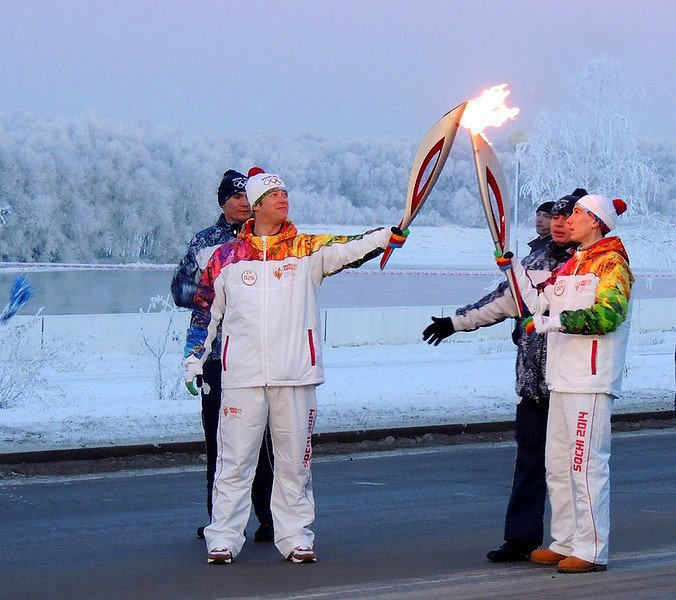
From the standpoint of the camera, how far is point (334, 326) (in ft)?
75.2

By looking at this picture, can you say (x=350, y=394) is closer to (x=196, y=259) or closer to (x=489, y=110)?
(x=196, y=259)

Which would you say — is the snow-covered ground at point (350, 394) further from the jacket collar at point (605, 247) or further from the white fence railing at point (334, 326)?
the jacket collar at point (605, 247)

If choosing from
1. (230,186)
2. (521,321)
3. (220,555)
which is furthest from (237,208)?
(220,555)

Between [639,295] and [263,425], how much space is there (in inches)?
1320

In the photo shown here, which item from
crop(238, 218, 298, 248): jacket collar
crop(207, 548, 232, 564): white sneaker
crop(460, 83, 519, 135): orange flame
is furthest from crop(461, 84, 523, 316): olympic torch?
crop(207, 548, 232, 564): white sneaker

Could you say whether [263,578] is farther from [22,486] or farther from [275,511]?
[22,486]

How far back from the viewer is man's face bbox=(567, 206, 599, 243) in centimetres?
641

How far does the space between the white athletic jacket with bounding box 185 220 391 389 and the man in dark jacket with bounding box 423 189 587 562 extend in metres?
0.62

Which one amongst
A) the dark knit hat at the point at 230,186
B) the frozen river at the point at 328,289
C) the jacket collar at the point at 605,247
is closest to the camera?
the jacket collar at the point at 605,247

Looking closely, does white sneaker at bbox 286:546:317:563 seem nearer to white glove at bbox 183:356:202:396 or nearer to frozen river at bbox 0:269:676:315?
white glove at bbox 183:356:202:396

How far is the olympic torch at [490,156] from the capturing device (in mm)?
6621

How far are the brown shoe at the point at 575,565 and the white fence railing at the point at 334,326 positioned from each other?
1150 centimetres

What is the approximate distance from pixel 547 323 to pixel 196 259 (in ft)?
6.91

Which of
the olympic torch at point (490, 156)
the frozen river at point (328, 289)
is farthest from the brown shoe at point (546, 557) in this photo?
the frozen river at point (328, 289)
